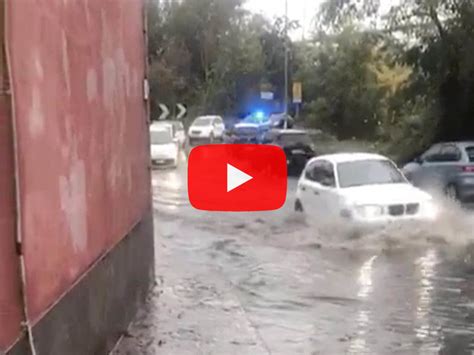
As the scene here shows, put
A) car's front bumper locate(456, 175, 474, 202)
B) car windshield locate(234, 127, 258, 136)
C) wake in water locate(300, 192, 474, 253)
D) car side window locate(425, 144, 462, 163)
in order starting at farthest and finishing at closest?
1. car windshield locate(234, 127, 258, 136)
2. car side window locate(425, 144, 462, 163)
3. car's front bumper locate(456, 175, 474, 202)
4. wake in water locate(300, 192, 474, 253)

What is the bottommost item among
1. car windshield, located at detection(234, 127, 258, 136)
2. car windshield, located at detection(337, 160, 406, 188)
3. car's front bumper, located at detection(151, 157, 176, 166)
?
car's front bumper, located at detection(151, 157, 176, 166)

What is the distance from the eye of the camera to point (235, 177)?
1497cm

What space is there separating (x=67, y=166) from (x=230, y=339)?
12.1 ft

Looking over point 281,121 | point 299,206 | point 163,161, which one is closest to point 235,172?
point 299,206

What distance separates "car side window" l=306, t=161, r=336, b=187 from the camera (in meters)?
16.7

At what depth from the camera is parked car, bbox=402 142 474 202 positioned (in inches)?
831

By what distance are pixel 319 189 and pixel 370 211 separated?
75.4 inches

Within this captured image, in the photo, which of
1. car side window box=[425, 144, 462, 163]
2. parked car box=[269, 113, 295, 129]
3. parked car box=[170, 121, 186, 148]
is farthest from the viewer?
parked car box=[269, 113, 295, 129]

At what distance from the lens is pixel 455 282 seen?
1192 centimetres

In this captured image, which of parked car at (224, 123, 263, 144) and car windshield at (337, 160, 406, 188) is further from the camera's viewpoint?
parked car at (224, 123, 263, 144)

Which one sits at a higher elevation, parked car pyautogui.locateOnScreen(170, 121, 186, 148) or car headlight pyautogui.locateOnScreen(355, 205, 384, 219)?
car headlight pyautogui.locateOnScreen(355, 205, 384, 219)

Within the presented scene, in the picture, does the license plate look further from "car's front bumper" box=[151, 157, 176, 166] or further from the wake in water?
the wake in water

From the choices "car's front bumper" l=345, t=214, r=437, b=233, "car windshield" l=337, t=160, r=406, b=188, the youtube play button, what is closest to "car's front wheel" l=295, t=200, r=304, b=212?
the youtube play button

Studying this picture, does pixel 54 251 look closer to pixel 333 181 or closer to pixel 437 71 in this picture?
pixel 333 181
